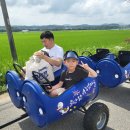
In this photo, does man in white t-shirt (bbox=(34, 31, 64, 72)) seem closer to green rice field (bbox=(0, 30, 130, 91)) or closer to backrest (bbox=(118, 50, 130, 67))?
backrest (bbox=(118, 50, 130, 67))

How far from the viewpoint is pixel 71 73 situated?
441 centimetres

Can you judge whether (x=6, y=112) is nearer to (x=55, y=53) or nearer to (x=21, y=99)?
(x=21, y=99)

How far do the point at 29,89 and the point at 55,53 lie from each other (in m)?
1.32

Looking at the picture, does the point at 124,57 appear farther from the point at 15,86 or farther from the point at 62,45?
the point at 62,45

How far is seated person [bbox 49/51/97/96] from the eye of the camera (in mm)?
4307

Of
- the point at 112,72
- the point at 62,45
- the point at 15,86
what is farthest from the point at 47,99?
the point at 62,45

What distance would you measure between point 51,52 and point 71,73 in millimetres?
815

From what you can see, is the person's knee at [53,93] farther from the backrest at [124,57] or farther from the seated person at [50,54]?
the backrest at [124,57]

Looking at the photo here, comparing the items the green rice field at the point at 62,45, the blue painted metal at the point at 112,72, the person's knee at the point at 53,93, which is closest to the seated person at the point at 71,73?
the person's knee at the point at 53,93

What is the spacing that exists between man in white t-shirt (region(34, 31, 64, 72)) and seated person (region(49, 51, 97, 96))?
35cm

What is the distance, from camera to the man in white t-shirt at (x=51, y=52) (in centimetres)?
463

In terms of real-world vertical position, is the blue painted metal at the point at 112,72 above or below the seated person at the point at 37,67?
below

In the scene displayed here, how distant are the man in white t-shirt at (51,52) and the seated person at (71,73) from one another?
351 millimetres

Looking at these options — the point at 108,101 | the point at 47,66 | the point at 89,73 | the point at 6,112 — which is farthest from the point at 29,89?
the point at 108,101
